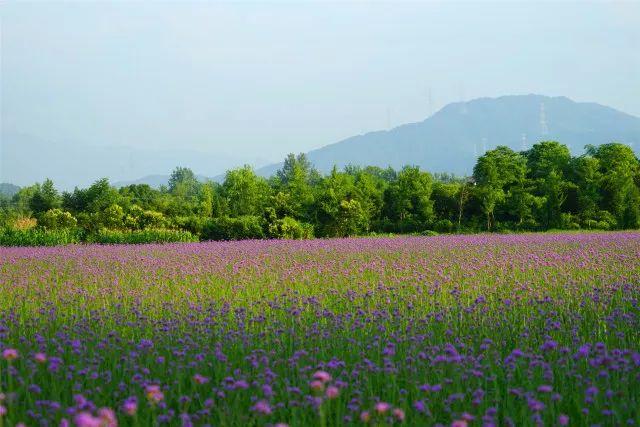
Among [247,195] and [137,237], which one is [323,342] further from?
[247,195]

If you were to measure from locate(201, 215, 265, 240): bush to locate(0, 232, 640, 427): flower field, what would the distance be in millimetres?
11551

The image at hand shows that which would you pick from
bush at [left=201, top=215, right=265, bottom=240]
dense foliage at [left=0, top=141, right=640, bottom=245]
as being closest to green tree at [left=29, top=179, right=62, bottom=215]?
dense foliage at [left=0, top=141, right=640, bottom=245]

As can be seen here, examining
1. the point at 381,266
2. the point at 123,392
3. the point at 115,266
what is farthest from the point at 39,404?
the point at 115,266

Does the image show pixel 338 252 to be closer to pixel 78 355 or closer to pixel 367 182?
pixel 78 355

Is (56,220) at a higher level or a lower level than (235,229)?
higher

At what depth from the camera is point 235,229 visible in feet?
73.7

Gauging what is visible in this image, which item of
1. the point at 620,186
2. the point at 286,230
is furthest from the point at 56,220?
the point at 620,186

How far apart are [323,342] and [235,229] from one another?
17929 millimetres

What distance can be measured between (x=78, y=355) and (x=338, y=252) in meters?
8.08

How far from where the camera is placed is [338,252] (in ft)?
40.2

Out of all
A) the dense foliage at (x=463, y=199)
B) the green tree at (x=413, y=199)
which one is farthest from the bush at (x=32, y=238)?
the green tree at (x=413, y=199)

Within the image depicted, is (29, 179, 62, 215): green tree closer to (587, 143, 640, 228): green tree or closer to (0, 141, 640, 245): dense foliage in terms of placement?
(0, 141, 640, 245): dense foliage

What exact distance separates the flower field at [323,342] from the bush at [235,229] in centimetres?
1155

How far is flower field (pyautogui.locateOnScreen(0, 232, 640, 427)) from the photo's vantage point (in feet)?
10.7
